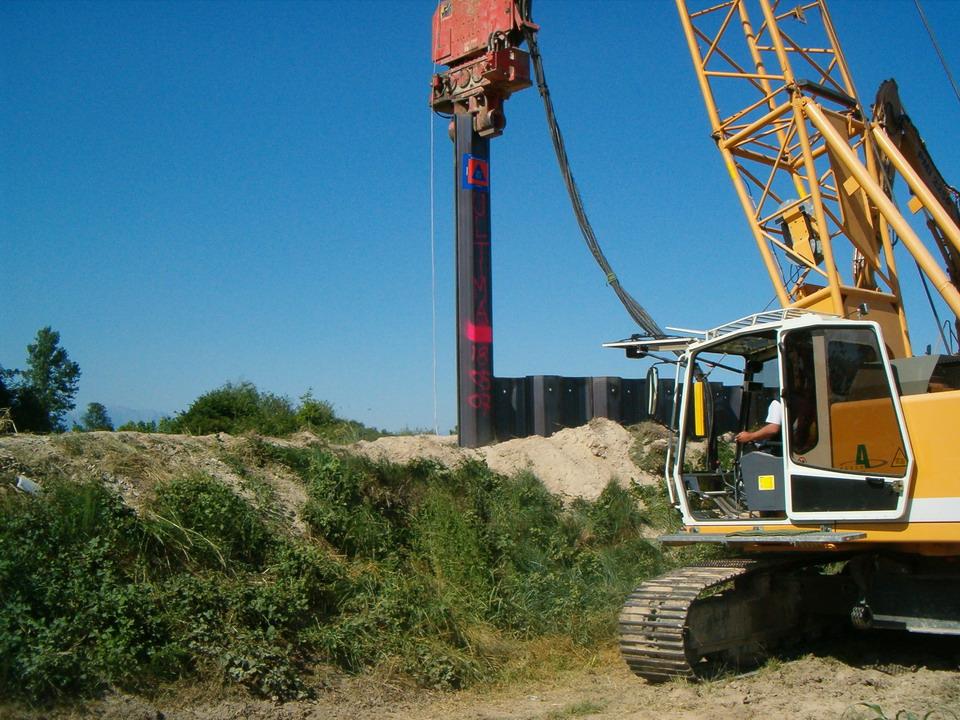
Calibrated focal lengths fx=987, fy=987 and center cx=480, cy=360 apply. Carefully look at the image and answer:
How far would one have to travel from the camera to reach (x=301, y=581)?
8641mm

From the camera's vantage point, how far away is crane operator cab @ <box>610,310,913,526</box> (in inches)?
314

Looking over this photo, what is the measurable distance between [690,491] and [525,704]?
2416mm

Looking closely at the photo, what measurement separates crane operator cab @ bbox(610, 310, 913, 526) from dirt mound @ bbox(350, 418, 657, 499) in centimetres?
410

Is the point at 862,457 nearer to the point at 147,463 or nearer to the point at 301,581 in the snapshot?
the point at 301,581

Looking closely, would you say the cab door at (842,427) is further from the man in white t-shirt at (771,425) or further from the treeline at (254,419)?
the treeline at (254,419)

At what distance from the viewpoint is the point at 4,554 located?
24.3 ft

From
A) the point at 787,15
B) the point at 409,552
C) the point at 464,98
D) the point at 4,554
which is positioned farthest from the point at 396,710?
the point at 787,15

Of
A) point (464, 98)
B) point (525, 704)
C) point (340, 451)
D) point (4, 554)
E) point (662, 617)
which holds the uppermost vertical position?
point (464, 98)

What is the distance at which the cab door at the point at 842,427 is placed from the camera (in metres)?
7.90

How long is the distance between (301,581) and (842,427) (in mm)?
4777

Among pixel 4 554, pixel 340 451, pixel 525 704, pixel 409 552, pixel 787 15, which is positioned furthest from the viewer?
pixel 787 15

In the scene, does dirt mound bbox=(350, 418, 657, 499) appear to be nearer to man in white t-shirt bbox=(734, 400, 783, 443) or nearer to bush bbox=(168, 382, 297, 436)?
bush bbox=(168, 382, 297, 436)

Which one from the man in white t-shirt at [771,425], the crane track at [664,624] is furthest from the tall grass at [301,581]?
the man in white t-shirt at [771,425]

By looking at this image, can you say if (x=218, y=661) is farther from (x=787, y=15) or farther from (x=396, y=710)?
(x=787, y=15)
